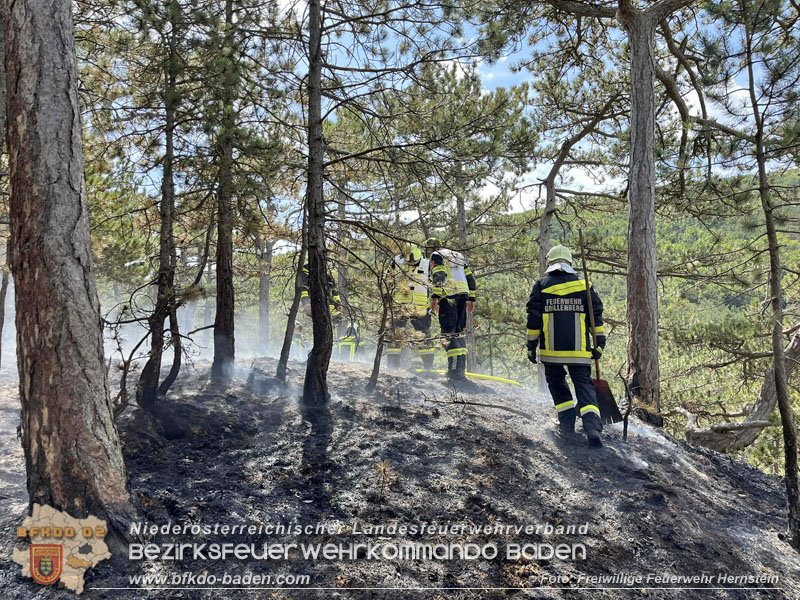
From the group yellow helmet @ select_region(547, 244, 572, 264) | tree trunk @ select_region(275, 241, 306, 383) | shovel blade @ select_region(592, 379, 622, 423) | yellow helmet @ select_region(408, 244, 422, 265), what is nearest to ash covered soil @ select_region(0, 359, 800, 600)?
shovel blade @ select_region(592, 379, 622, 423)

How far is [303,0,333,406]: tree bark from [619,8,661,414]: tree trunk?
3.90 m

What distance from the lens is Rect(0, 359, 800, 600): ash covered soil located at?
8.21 ft

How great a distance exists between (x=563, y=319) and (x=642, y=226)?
2.12 m

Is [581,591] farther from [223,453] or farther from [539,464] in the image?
[223,453]

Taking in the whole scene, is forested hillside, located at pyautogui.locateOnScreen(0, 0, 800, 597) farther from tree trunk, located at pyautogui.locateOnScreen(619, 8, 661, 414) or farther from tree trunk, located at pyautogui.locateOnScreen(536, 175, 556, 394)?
tree trunk, located at pyautogui.locateOnScreen(536, 175, 556, 394)

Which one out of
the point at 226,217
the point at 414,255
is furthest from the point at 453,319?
the point at 226,217

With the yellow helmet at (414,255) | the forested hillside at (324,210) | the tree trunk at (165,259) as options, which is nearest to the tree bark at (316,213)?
the forested hillside at (324,210)

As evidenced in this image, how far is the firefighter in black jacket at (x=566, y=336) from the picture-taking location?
4691 mm

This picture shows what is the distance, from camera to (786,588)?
112 inches

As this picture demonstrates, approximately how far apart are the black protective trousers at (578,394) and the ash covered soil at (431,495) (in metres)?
0.29

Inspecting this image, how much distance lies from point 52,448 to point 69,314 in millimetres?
723

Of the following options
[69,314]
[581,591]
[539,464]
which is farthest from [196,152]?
[581,591]

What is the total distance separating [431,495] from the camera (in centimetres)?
342

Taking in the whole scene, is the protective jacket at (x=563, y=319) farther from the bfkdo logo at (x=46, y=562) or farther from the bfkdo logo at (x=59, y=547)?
the bfkdo logo at (x=46, y=562)
